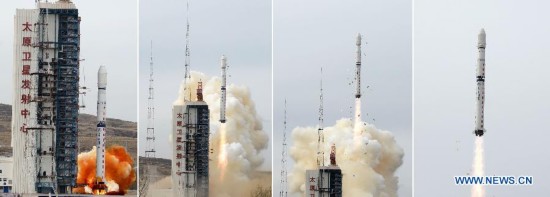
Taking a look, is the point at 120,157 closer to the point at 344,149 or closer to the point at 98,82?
the point at 98,82

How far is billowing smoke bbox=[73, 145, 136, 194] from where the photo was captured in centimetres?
12275

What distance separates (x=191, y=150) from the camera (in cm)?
12612

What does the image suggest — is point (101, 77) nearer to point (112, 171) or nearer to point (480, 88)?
point (112, 171)

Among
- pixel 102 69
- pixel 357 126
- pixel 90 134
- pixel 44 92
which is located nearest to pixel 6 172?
pixel 102 69

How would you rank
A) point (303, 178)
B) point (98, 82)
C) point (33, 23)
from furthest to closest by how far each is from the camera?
point (303, 178) < point (98, 82) < point (33, 23)

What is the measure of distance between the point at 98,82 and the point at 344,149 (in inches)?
1107

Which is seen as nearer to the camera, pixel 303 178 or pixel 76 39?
pixel 76 39

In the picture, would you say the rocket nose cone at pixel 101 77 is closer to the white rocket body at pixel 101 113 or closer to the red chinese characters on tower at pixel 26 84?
the white rocket body at pixel 101 113

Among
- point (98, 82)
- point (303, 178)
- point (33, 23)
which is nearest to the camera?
point (33, 23)

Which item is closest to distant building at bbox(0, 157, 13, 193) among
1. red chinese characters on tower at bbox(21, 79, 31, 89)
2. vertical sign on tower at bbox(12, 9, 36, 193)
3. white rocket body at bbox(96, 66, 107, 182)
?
white rocket body at bbox(96, 66, 107, 182)

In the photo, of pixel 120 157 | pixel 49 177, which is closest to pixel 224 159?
pixel 120 157

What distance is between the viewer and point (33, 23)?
359ft

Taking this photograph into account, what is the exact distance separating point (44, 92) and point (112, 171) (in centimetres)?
2152

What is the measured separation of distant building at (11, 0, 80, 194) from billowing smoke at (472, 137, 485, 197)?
3754 centimetres
